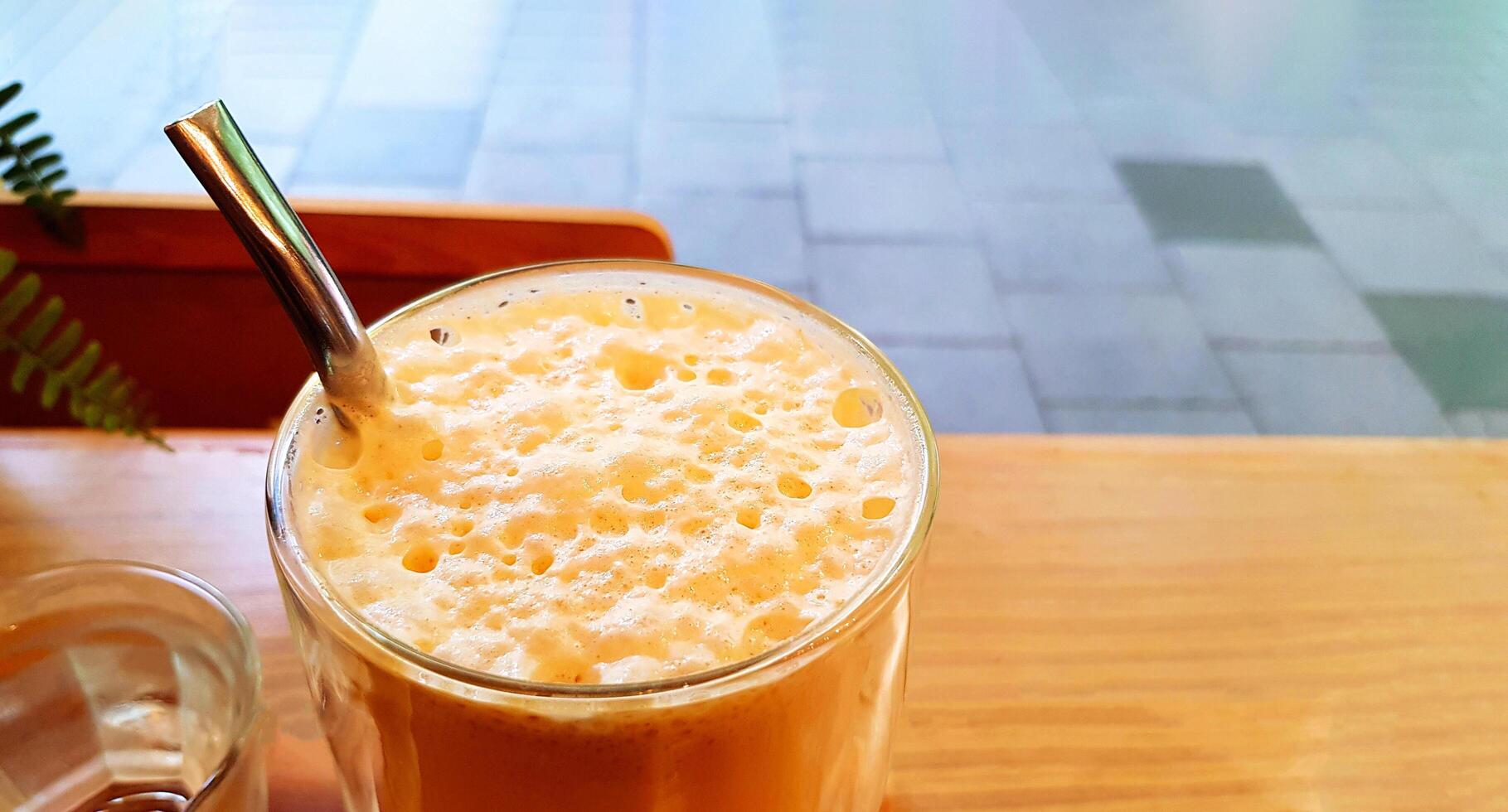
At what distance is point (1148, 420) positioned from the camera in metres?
1.64

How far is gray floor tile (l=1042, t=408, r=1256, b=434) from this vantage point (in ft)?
5.31

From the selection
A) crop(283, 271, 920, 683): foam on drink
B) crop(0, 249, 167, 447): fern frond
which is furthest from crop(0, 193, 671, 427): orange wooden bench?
crop(283, 271, 920, 683): foam on drink

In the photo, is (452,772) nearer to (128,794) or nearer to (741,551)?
(741,551)

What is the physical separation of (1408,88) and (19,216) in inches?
102

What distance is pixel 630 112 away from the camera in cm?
217

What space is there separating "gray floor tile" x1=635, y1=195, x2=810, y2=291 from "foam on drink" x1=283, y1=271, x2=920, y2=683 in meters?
1.35

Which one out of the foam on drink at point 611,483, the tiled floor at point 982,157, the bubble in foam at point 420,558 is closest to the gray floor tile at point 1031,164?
the tiled floor at point 982,157

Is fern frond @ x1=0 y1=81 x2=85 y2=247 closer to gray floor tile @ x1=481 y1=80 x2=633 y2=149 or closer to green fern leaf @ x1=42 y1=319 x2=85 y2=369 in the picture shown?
green fern leaf @ x1=42 y1=319 x2=85 y2=369

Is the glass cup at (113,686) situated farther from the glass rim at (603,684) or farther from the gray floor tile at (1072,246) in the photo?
the gray floor tile at (1072,246)

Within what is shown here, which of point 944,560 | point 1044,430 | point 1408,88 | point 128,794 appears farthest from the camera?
point 1408,88

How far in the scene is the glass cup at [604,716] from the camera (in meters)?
0.28

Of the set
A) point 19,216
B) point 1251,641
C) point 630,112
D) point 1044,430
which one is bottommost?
point 1044,430

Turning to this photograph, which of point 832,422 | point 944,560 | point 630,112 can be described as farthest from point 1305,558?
point 630,112

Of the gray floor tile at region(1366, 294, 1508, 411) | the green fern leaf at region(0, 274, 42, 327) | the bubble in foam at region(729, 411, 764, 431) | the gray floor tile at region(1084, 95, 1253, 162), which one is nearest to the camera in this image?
the bubble in foam at region(729, 411, 764, 431)
